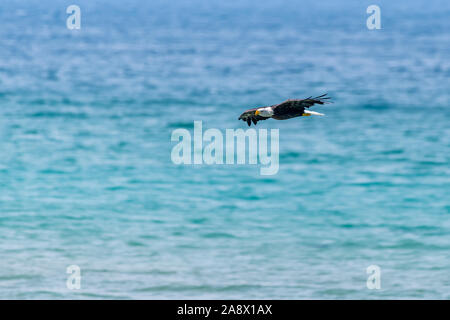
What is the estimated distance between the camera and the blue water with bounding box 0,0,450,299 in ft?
57.7

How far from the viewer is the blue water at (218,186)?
1759 centimetres

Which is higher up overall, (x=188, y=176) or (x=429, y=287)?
(x=188, y=176)

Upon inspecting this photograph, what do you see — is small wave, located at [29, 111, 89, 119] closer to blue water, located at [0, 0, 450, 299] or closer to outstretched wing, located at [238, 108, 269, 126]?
blue water, located at [0, 0, 450, 299]

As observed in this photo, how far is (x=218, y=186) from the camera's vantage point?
2453cm

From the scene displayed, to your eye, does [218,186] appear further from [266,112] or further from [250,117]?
[266,112]

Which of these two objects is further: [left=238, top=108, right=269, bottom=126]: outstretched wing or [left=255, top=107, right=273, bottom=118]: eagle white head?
[left=238, top=108, right=269, bottom=126]: outstretched wing

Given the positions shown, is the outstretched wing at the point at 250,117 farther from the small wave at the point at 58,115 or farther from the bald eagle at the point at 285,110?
the small wave at the point at 58,115

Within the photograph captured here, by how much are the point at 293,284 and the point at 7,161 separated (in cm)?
1253

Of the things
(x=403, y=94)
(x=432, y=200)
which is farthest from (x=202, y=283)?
(x=403, y=94)

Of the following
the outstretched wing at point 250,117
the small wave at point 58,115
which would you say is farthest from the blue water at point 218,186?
the outstretched wing at point 250,117

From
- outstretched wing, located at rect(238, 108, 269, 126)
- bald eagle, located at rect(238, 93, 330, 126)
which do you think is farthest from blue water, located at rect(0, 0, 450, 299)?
bald eagle, located at rect(238, 93, 330, 126)

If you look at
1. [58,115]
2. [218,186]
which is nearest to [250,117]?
[218,186]

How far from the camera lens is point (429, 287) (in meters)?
17.0
